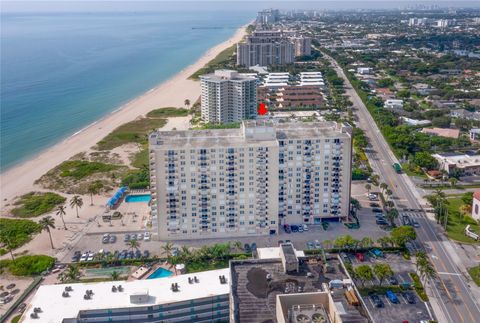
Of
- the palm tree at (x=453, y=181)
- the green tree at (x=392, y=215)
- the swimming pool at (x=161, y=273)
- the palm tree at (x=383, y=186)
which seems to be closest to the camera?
the swimming pool at (x=161, y=273)

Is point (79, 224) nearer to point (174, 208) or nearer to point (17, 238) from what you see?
point (17, 238)

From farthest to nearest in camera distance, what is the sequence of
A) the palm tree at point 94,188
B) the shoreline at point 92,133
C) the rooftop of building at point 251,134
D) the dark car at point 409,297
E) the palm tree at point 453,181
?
the shoreline at point 92,133
the palm tree at point 453,181
the palm tree at point 94,188
the rooftop of building at point 251,134
the dark car at point 409,297

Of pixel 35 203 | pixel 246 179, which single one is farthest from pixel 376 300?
pixel 35 203

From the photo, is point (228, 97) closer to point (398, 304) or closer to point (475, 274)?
point (475, 274)

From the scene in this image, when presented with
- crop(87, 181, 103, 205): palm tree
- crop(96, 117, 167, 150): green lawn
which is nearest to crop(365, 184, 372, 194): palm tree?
crop(87, 181, 103, 205): palm tree

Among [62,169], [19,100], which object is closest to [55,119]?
[19,100]

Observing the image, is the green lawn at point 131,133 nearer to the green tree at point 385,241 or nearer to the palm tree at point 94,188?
the palm tree at point 94,188

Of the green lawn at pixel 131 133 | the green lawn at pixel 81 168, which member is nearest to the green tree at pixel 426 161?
the green lawn at pixel 81 168
